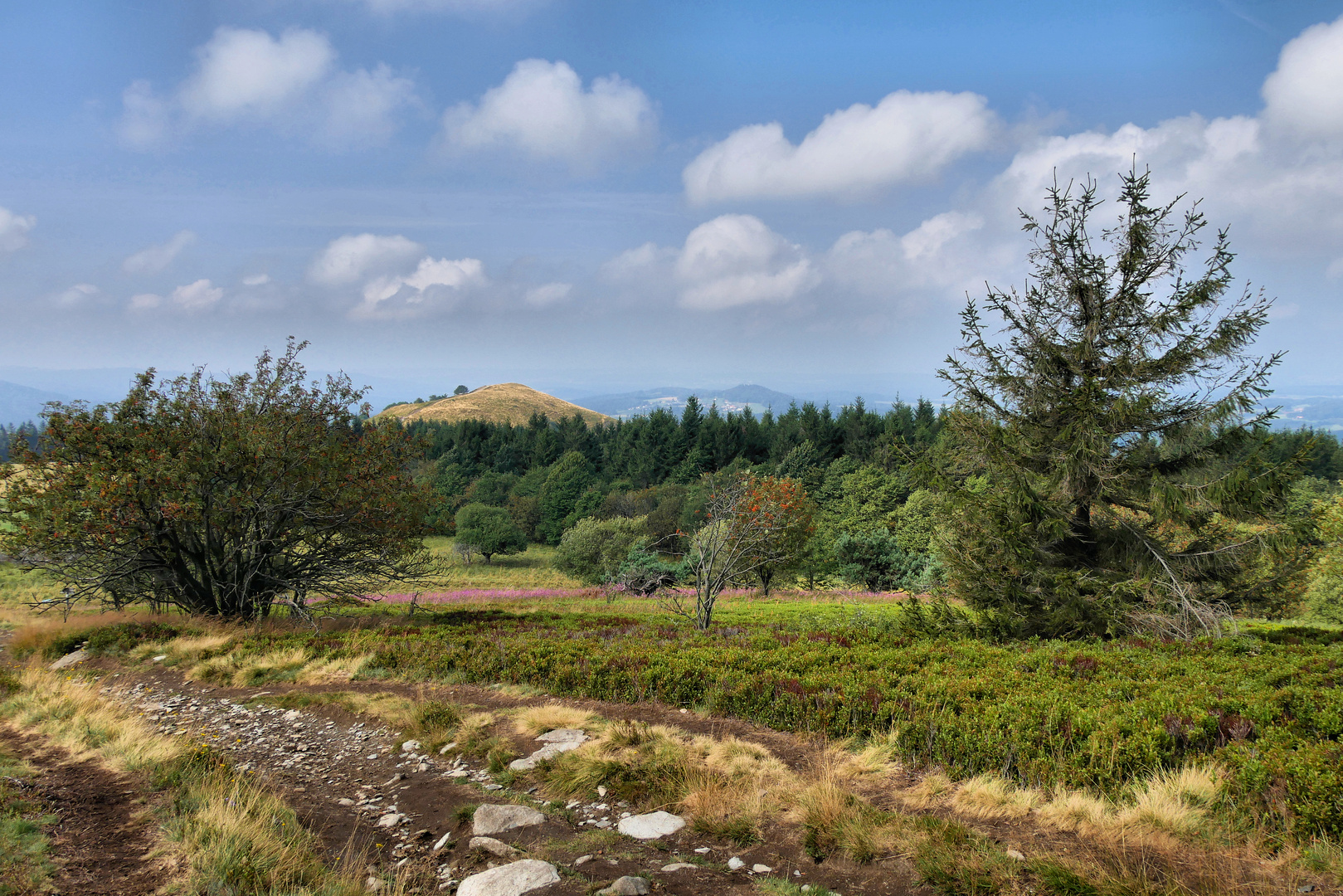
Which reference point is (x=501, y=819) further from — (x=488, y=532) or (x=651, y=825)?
(x=488, y=532)

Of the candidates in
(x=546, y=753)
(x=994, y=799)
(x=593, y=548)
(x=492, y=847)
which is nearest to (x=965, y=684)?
(x=994, y=799)

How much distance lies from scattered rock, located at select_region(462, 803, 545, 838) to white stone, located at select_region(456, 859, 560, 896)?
87cm

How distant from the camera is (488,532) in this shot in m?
65.2

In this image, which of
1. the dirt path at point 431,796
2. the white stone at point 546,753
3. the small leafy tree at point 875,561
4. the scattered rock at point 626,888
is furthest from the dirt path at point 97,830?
the small leafy tree at point 875,561

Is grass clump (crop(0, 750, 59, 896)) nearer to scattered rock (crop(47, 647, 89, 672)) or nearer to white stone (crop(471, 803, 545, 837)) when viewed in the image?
white stone (crop(471, 803, 545, 837))

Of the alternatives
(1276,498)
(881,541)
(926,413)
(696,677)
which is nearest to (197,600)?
(696,677)

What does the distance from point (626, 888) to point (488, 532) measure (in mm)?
63442

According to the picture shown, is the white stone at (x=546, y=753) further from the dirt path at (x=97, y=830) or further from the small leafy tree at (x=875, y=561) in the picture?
the small leafy tree at (x=875, y=561)

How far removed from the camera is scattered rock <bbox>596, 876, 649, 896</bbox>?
15.2 ft

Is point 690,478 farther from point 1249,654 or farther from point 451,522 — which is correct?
point 1249,654

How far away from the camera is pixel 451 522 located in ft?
71.7

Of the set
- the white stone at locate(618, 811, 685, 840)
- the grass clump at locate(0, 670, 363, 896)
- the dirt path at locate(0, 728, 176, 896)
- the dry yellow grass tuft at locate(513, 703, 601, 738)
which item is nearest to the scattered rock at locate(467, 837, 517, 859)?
the grass clump at locate(0, 670, 363, 896)

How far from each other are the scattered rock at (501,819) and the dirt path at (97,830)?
7.52ft

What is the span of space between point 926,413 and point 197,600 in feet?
281
